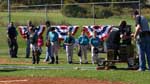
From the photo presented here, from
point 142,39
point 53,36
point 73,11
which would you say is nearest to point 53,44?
point 53,36

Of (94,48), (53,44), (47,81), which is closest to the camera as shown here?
(47,81)

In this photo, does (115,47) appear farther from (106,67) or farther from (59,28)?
(59,28)

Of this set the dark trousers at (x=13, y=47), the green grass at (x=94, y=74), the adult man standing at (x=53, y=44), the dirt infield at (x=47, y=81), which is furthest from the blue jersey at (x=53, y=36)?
the dirt infield at (x=47, y=81)

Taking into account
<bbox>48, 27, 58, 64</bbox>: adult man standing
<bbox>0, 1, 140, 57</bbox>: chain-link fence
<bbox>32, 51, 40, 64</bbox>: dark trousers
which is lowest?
<bbox>32, 51, 40, 64</bbox>: dark trousers

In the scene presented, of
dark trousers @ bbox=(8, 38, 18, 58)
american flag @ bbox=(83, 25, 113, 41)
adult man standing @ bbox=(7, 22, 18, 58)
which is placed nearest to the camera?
adult man standing @ bbox=(7, 22, 18, 58)

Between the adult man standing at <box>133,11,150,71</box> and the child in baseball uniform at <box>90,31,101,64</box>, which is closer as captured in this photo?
the adult man standing at <box>133,11,150,71</box>

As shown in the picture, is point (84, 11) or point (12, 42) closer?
point (12, 42)

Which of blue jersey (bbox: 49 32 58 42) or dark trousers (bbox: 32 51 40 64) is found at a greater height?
blue jersey (bbox: 49 32 58 42)

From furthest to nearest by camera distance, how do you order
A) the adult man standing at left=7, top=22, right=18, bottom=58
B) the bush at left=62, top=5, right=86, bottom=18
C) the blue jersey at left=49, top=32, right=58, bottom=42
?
the bush at left=62, top=5, right=86, bottom=18
the adult man standing at left=7, top=22, right=18, bottom=58
the blue jersey at left=49, top=32, right=58, bottom=42

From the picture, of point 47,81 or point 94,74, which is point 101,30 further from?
point 47,81

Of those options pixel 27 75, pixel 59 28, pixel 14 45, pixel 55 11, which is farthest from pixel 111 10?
pixel 27 75

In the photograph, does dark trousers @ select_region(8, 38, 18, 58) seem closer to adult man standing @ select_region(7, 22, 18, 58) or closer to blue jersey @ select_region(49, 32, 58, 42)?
adult man standing @ select_region(7, 22, 18, 58)

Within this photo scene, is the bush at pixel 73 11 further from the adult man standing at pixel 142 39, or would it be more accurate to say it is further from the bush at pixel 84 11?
the adult man standing at pixel 142 39

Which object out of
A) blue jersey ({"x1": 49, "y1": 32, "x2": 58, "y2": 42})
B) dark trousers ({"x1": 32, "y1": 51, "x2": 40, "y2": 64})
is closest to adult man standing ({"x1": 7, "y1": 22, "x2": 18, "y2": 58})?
blue jersey ({"x1": 49, "y1": 32, "x2": 58, "y2": 42})
